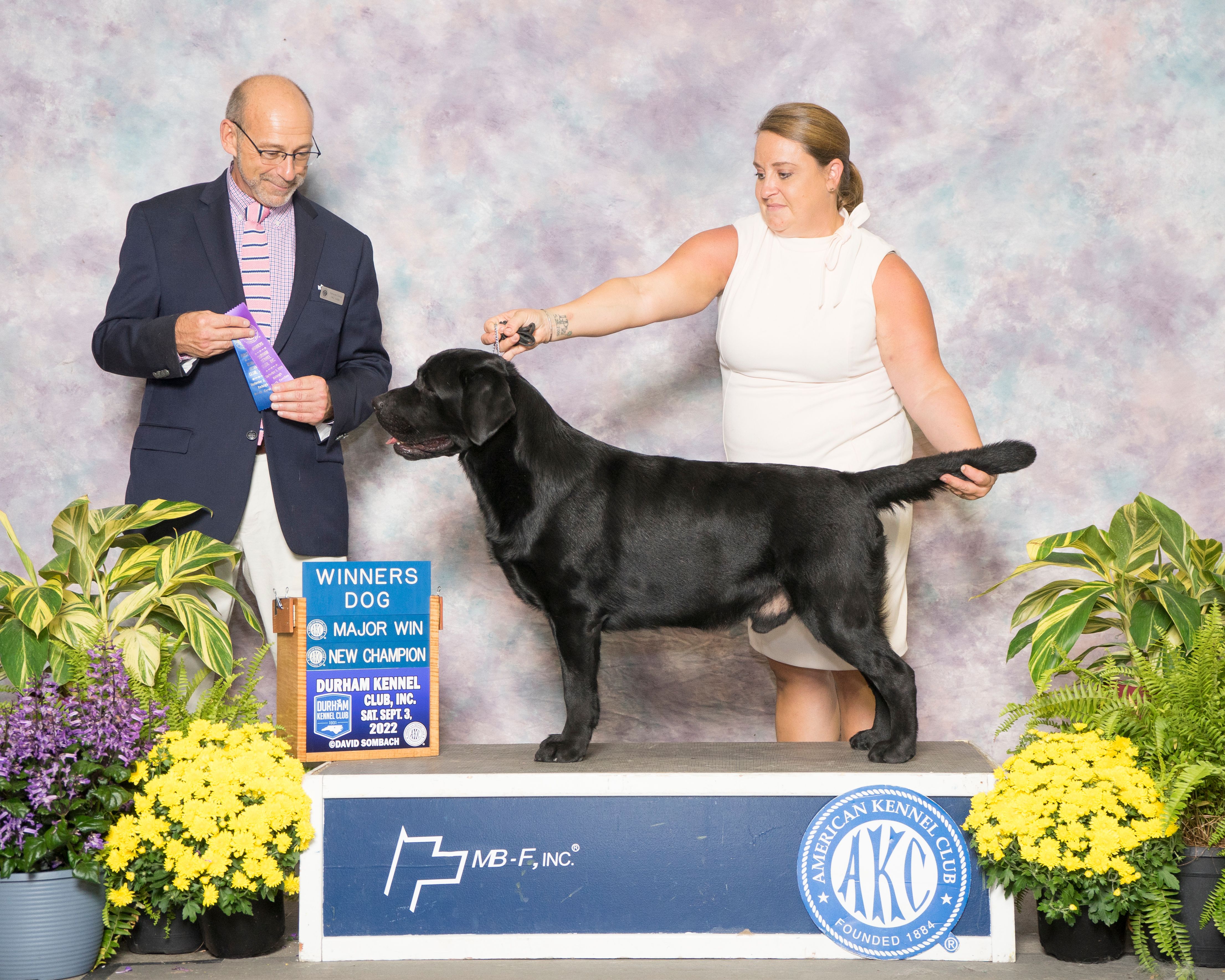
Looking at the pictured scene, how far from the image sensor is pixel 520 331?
2.65m

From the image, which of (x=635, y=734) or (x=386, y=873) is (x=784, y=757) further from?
(x=635, y=734)

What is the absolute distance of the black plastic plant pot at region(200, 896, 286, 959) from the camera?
240 cm

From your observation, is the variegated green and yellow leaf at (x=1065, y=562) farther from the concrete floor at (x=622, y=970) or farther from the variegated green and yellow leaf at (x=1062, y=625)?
the concrete floor at (x=622, y=970)

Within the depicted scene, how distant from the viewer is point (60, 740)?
7.54ft

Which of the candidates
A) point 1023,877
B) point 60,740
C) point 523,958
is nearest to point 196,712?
point 60,740

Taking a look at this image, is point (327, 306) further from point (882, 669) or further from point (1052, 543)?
point (1052, 543)

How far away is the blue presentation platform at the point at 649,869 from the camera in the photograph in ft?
7.67

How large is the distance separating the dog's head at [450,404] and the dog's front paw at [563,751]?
0.74m

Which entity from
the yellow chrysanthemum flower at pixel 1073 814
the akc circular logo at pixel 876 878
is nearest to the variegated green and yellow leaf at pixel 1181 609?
the yellow chrysanthemum flower at pixel 1073 814

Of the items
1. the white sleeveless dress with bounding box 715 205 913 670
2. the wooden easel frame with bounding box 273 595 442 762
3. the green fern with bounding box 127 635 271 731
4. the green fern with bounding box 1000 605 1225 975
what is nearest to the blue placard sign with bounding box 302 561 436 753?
the wooden easel frame with bounding box 273 595 442 762

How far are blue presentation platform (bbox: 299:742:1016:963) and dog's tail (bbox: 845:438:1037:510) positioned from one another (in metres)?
0.64

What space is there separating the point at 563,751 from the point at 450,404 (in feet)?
2.86

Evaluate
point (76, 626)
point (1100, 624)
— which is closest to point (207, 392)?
point (76, 626)

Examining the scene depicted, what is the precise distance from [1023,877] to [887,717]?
51cm
